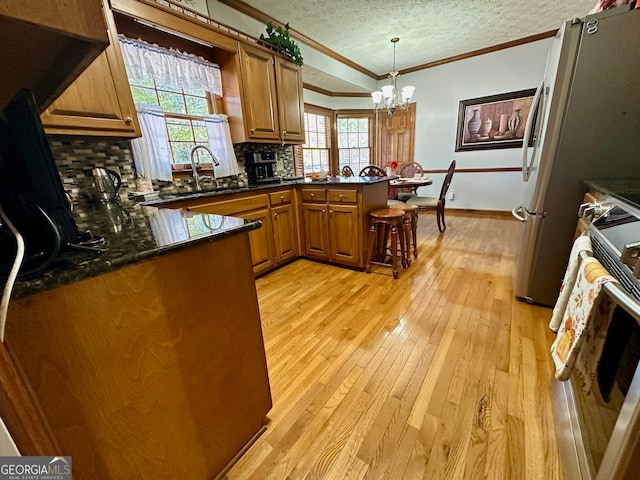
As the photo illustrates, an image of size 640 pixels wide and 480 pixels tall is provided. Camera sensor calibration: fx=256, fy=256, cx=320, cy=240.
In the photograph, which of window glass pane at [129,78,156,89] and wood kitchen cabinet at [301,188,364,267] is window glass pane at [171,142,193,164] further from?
wood kitchen cabinet at [301,188,364,267]

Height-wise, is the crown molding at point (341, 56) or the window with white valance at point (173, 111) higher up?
the crown molding at point (341, 56)

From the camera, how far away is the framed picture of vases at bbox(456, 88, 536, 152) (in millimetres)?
3947

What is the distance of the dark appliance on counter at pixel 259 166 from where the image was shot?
9.12 feet

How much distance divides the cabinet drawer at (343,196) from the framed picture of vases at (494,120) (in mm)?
3283

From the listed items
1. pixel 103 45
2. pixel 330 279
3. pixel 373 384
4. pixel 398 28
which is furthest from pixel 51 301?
pixel 398 28

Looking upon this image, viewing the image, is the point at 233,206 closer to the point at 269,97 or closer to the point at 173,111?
the point at 173,111

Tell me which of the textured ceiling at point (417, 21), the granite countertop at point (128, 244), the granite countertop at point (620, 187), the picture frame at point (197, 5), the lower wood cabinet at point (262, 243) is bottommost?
the lower wood cabinet at point (262, 243)

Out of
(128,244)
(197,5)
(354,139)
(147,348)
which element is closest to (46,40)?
(128,244)

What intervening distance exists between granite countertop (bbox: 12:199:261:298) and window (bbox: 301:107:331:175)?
378cm

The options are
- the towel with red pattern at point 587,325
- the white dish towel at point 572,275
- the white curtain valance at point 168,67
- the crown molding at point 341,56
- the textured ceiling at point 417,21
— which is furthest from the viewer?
the textured ceiling at point 417,21

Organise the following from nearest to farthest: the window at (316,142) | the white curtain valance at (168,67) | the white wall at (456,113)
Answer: the white curtain valance at (168,67), the white wall at (456,113), the window at (316,142)

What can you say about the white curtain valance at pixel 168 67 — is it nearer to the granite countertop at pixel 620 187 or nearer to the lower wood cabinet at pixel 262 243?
the lower wood cabinet at pixel 262 243

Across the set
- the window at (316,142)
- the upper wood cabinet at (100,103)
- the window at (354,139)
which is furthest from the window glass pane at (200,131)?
the window at (354,139)

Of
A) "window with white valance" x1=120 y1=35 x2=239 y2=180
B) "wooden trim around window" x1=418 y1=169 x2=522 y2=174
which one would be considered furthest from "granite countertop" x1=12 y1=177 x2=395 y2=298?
"wooden trim around window" x1=418 y1=169 x2=522 y2=174
